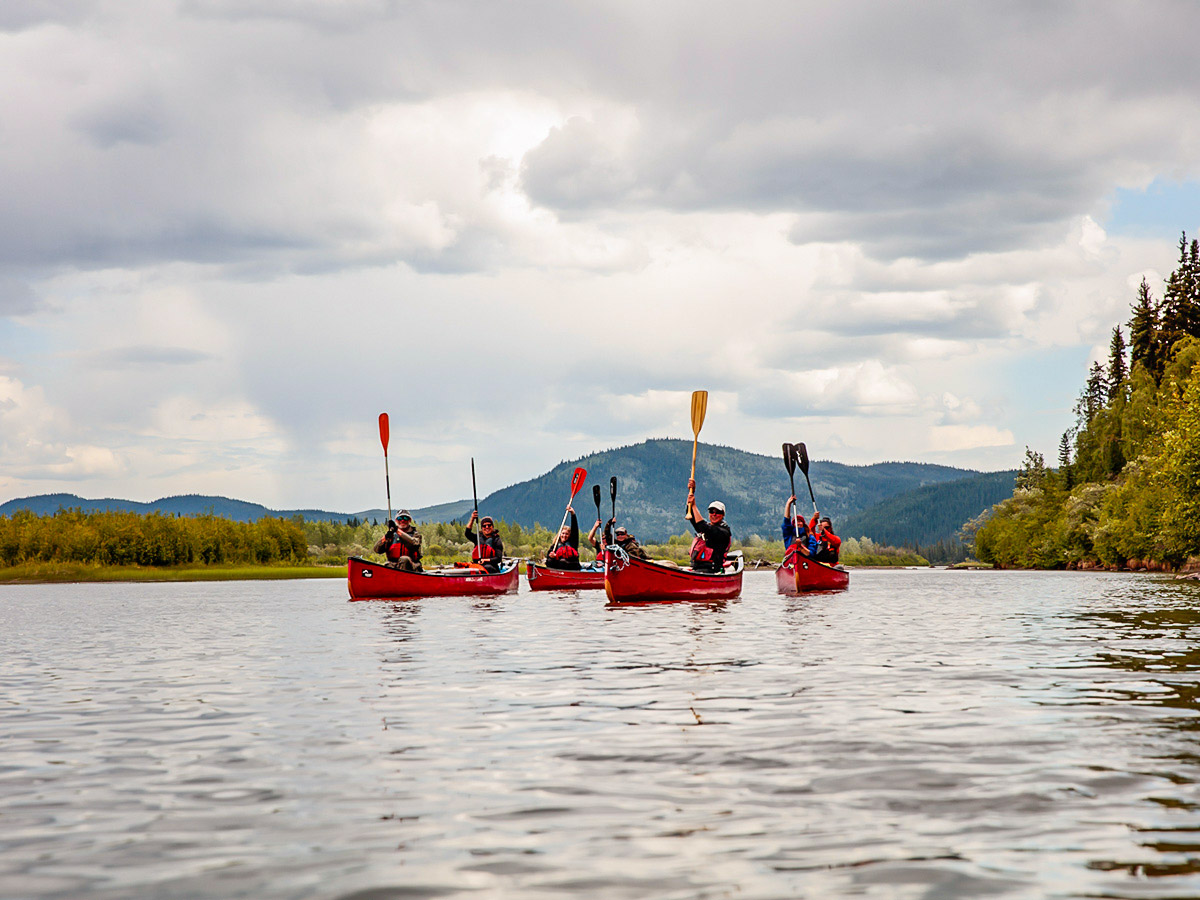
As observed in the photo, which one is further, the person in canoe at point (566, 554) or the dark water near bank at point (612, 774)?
the person in canoe at point (566, 554)

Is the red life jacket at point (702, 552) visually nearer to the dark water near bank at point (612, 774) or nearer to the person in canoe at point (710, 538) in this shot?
the person in canoe at point (710, 538)

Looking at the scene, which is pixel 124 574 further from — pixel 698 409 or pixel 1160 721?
pixel 1160 721

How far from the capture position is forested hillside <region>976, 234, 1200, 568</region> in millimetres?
55156

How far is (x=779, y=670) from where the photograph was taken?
54.9 feet

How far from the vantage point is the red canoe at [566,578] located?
162 feet

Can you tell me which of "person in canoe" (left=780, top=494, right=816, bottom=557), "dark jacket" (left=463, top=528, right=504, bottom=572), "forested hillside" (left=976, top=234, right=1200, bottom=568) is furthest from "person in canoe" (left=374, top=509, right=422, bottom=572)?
"forested hillside" (left=976, top=234, right=1200, bottom=568)

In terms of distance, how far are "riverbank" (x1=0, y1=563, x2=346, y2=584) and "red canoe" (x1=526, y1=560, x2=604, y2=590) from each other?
72.4m

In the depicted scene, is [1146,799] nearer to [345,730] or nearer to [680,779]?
[680,779]

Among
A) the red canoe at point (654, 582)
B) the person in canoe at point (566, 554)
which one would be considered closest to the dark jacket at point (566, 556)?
the person in canoe at point (566, 554)

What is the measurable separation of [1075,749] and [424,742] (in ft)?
21.0

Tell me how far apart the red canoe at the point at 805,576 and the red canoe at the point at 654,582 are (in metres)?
8.39

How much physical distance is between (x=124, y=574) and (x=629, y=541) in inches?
3841

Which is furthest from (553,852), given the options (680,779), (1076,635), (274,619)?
(274,619)

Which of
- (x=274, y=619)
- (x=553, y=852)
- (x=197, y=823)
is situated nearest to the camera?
(x=553, y=852)
